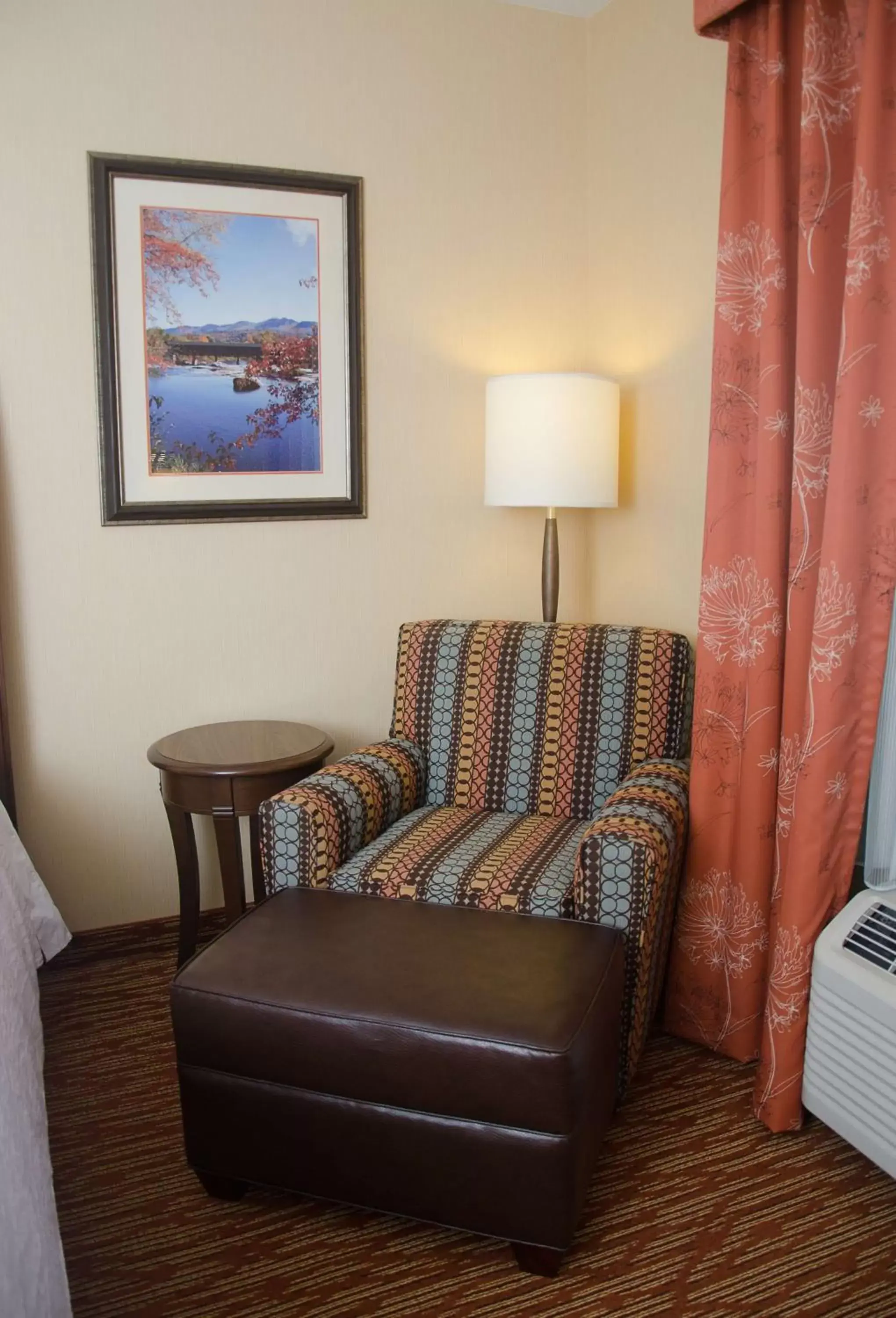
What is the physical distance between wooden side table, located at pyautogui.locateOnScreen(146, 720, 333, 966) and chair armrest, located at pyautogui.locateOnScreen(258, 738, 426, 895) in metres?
0.13

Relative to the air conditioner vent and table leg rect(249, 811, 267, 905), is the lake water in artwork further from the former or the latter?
the air conditioner vent

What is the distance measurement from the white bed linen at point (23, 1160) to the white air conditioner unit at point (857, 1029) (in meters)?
1.37

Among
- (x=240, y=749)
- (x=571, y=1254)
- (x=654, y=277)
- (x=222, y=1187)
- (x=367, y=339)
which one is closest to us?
(x=571, y=1254)

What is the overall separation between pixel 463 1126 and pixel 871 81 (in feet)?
6.22

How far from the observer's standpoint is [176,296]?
2.84m

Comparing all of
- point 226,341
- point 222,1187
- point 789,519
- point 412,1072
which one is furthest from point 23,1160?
point 226,341

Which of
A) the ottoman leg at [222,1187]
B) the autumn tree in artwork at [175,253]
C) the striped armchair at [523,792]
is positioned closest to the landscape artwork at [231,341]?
the autumn tree in artwork at [175,253]

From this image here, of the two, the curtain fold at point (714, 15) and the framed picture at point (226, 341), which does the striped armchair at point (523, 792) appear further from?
the curtain fold at point (714, 15)

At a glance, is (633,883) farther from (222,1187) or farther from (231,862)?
(231,862)

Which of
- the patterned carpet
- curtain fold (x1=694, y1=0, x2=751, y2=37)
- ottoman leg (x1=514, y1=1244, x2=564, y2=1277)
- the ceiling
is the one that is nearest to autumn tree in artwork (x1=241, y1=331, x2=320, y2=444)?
the ceiling

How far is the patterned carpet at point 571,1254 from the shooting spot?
5.81 ft

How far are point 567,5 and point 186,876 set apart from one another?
263 centimetres

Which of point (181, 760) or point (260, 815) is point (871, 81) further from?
point (181, 760)

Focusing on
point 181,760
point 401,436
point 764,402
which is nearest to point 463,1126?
point 181,760
